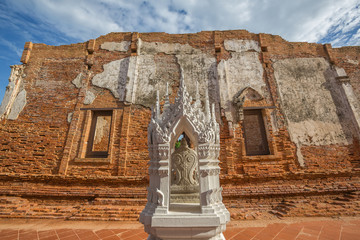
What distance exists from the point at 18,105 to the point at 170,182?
7.37 metres

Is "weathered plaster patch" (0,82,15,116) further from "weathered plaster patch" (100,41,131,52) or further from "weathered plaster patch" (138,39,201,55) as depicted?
"weathered plaster patch" (138,39,201,55)

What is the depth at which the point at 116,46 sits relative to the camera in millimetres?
7367

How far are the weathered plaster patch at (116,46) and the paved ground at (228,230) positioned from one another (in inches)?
245

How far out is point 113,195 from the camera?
203 inches

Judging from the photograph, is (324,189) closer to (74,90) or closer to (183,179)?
(183,179)

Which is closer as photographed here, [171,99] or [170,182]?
[170,182]

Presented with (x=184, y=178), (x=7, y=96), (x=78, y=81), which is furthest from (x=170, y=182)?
(x=7, y=96)

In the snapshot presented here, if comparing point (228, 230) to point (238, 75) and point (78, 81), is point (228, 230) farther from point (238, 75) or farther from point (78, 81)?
point (78, 81)

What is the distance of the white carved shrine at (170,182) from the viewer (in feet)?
6.48

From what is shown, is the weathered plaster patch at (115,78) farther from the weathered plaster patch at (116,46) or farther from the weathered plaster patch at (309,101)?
the weathered plaster patch at (309,101)

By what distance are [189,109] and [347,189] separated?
5.71 m

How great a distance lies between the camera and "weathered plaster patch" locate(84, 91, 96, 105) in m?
6.57

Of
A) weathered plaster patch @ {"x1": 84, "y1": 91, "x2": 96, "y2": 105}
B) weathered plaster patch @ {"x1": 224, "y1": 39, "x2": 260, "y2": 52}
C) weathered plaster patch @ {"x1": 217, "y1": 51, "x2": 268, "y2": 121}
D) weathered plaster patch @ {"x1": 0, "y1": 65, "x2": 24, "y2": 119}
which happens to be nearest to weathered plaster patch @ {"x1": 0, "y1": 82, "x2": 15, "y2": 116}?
weathered plaster patch @ {"x1": 0, "y1": 65, "x2": 24, "y2": 119}

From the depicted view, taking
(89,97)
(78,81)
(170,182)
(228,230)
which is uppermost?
(78,81)
